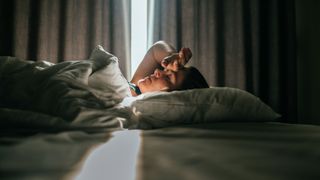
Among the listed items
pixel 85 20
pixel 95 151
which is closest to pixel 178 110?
pixel 95 151

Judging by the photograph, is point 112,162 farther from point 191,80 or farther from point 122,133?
point 191,80

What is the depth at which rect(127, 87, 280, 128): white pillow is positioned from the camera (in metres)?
1.07

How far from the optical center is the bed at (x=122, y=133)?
445 mm

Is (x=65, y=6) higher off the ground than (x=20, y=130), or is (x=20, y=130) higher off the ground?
(x=65, y=6)

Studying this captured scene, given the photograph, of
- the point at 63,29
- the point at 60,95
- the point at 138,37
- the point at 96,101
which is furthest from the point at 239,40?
the point at 60,95

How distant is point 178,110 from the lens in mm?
1114

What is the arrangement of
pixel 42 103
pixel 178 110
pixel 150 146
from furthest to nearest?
pixel 178 110, pixel 42 103, pixel 150 146

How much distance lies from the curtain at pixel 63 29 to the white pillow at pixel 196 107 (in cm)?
137

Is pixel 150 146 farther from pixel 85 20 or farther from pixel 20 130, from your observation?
pixel 85 20

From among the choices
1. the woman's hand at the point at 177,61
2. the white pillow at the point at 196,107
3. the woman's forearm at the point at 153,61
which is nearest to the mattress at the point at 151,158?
the white pillow at the point at 196,107

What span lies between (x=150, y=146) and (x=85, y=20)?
2.08m

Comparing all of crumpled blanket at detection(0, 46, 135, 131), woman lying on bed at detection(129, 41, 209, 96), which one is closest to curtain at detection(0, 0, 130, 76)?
woman lying on bed at detection(129, 41, 209, 96)

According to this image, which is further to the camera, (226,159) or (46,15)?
(46,15)

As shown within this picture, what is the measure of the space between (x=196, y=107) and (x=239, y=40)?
1596 millimetres
